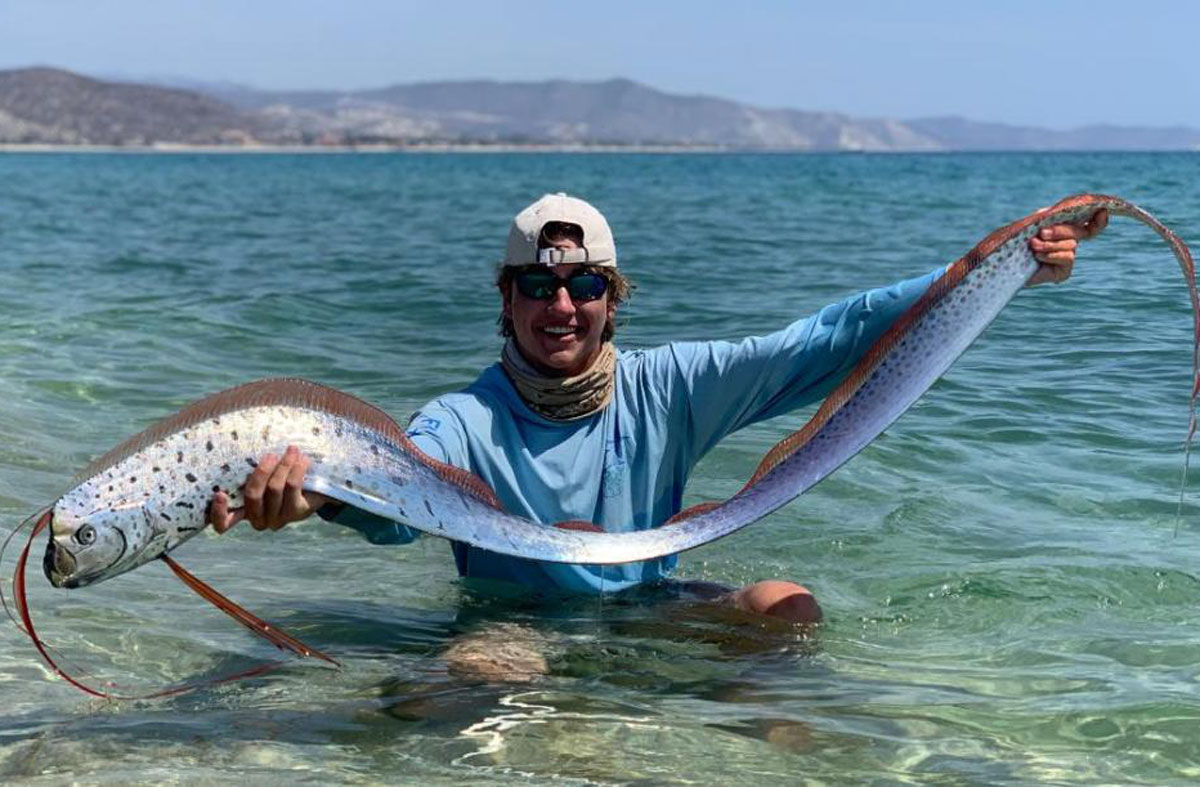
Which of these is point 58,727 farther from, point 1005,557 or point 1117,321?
point 1117,321

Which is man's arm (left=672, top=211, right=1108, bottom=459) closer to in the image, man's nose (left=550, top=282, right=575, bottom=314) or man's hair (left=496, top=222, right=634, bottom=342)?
man's hair (left=496, top=222, right=634, bottom=342)

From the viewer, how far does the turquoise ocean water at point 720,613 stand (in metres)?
4.30

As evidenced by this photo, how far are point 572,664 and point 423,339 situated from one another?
9.06 m

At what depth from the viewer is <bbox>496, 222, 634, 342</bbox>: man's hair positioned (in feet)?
15.0

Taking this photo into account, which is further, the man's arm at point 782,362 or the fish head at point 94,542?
the man's arm at point 782,362

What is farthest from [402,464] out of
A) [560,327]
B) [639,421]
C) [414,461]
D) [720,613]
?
[720,613]

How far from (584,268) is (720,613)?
143 centimetres

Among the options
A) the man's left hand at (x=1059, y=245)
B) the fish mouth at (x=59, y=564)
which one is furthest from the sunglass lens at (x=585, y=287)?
the fish mouth at (x=59, y=564)

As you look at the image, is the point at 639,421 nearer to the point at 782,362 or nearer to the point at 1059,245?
the point at 782,362

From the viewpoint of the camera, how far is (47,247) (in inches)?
1005

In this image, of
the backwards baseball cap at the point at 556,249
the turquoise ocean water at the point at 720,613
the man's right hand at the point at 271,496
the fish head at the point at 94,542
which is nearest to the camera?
the fish head at the point at 94,542

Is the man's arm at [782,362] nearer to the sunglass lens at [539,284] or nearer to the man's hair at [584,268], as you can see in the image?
the man's hair at [584,268]

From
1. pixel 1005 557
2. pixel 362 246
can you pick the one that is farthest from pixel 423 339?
pixel 362 246

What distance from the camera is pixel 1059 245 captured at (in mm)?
4402
